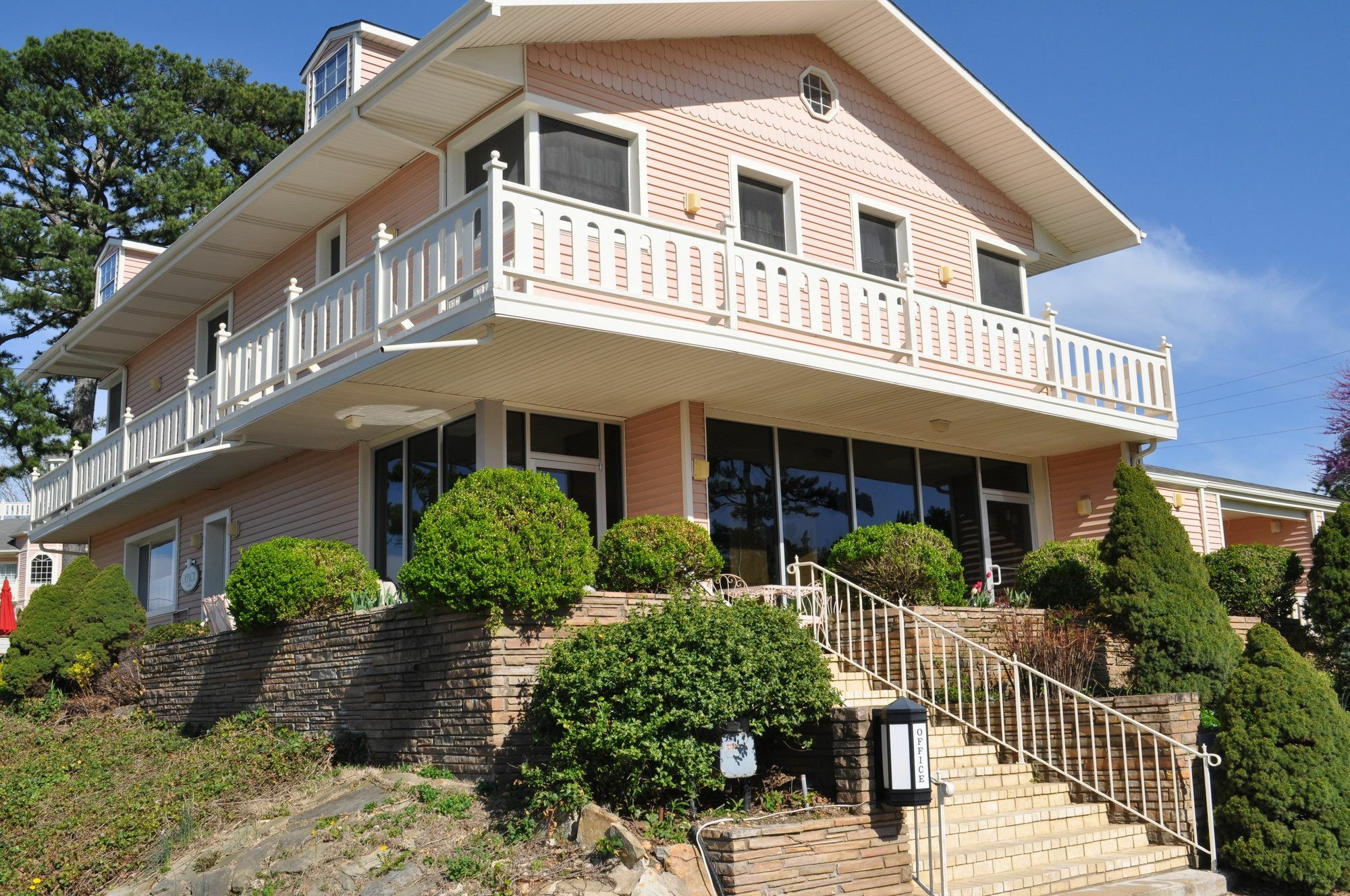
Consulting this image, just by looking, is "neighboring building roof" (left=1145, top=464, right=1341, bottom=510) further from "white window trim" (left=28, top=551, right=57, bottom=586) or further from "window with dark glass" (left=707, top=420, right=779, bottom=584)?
"white window trim" (left=28, top=551, right=57, bottom=586)

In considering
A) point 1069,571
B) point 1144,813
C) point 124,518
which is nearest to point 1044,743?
point 1144,813

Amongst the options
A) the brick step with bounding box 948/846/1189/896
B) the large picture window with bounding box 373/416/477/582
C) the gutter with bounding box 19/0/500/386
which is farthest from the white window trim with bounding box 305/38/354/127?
the brick step with bounding box 948/846/1189/896

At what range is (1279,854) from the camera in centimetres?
967

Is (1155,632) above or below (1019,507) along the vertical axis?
below

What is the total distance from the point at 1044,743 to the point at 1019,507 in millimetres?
7105

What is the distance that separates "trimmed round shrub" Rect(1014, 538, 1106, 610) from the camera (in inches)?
596

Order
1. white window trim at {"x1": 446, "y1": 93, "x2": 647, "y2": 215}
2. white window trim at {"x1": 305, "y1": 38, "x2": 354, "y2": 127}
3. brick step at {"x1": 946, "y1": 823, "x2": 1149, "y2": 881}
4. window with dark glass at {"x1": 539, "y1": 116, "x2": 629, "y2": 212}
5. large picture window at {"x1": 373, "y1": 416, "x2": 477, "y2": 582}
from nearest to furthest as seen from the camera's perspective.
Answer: brick step at {"x1": 946, "y1": 823, "x2": 1149, "y2": 881}
white window trim at {"x1": 446, "y1": 93, "x2": 647, "y2": 215}
window with dark glass at {"x1": 539, "y1": 116, "x2": 629, "y2": 212}
large picture window at {"x1": 373, "y1": 416, "x2": 477, "y2": 582}
white window trim at {"x1": 305, "y1": 38, "x2": 354, "y2": 127}

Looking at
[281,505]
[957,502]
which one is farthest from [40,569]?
[957,502]

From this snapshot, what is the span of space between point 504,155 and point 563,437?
125 inches

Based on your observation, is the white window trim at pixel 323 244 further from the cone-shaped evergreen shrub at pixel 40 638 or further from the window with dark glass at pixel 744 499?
the cone-shaped evergreen shrub at pixel 40 638

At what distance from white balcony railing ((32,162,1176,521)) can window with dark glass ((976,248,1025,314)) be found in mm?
2110

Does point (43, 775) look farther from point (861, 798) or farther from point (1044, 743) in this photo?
point (1044, 743)

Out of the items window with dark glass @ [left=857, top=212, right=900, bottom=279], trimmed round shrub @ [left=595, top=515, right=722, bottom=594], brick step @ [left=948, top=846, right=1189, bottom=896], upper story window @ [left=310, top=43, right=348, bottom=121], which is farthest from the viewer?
upper story window @ [left=310, top=43, right=348, bottom=121]

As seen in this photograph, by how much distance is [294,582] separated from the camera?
507 inches
